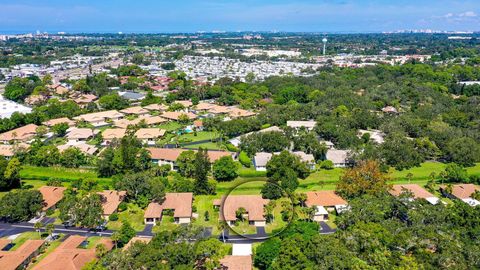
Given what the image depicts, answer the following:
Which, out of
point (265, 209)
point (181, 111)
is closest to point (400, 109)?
point (181, 111)

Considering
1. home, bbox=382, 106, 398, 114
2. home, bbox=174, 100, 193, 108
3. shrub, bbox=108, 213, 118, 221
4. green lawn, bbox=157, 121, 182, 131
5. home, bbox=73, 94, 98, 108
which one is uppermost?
home, bbox=73, 94, 98, 108

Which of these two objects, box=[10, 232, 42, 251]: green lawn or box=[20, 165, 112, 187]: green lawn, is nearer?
box=[10, 232, 42, 251]: green lawn

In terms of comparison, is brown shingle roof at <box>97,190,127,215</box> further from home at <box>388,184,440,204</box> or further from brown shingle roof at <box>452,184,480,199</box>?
brown shingle roof at <box>452,184,480,199</box>

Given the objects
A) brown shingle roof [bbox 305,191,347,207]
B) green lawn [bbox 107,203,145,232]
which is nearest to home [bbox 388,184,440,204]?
brown shingle roof [bbox 305,191,347,207]

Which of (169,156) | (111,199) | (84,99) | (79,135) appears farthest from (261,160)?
(84,99)

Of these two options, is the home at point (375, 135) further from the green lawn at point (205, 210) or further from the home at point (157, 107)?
the home at point (157, 107)

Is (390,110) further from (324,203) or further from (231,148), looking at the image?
(324,203)
